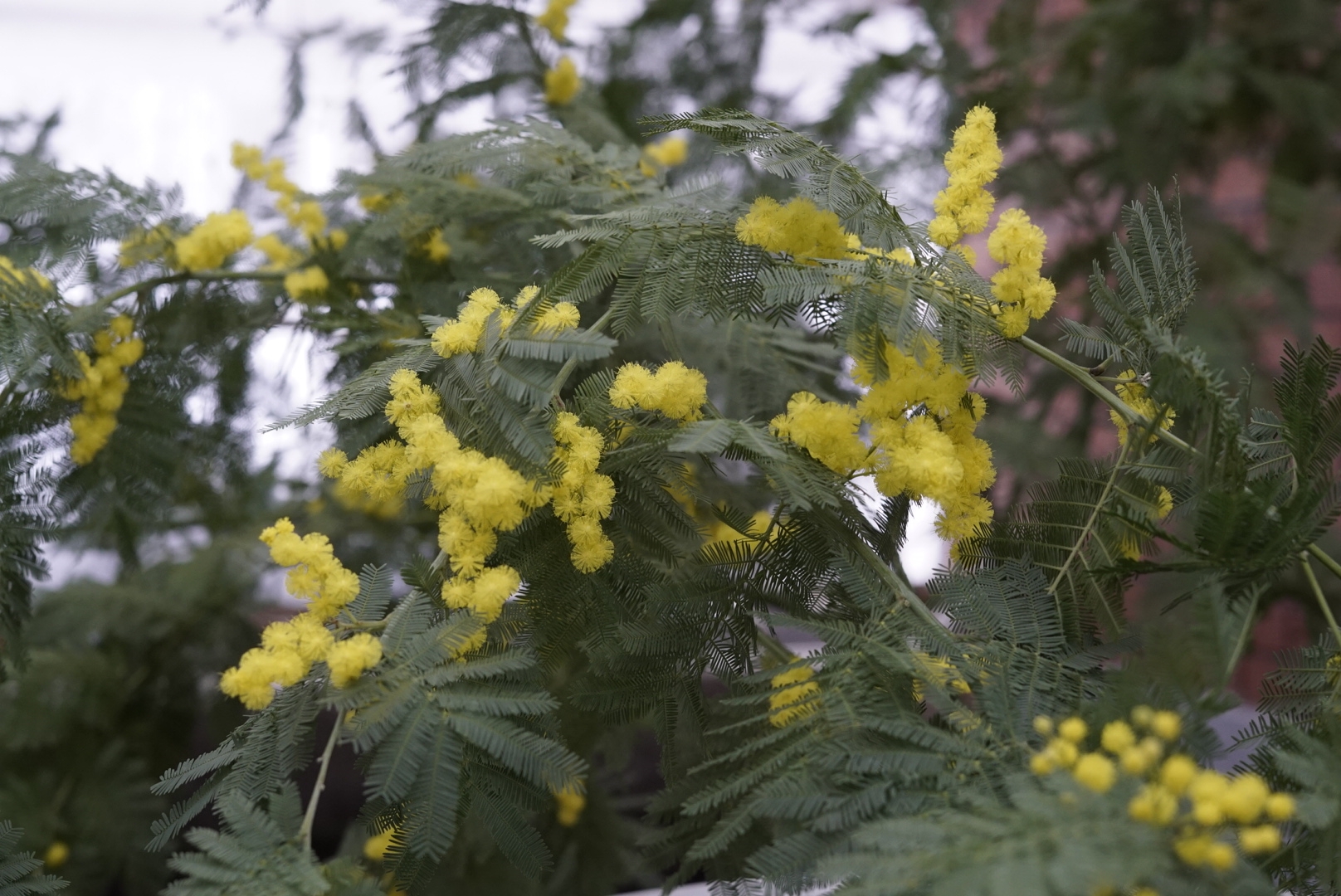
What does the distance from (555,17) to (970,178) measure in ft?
2.05

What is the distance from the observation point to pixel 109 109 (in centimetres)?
143

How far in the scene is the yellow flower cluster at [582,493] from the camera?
51 cm

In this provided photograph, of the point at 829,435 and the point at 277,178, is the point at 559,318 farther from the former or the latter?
the point at 277,178

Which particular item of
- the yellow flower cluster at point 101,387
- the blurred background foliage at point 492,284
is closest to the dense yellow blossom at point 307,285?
the blurred background foliage at point 492,284

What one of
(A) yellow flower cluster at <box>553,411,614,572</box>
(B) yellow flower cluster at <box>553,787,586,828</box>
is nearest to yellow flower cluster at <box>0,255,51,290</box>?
(A) yellow flower cluster at <box>553,411,614,572</box>

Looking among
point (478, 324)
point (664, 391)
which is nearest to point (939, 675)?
point (664, 391)

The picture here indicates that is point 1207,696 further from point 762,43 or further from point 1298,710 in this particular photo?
point 762,43

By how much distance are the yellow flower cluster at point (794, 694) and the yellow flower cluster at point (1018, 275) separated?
225 millimetres

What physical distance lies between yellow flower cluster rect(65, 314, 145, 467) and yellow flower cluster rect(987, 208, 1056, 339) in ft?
2.12

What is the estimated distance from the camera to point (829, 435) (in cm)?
54

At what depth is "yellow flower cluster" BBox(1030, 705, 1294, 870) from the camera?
0.34 meters

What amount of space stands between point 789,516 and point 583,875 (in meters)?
0.64

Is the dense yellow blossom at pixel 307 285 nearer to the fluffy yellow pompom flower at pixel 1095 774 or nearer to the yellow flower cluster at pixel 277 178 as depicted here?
the yellow flower cluster at pixel 277 178

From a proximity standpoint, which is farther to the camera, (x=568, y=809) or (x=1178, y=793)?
(x=568, y=809)
